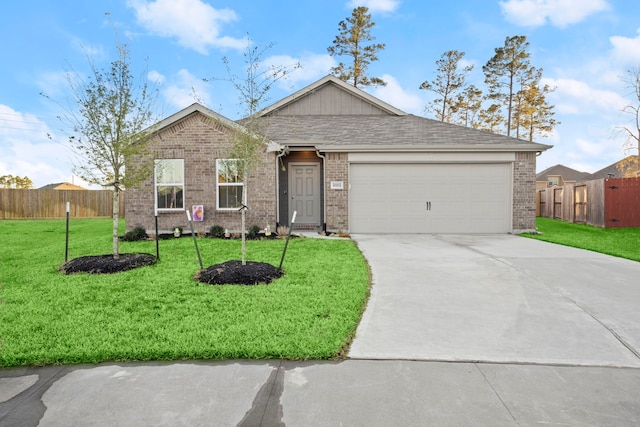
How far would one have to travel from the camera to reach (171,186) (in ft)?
38.3

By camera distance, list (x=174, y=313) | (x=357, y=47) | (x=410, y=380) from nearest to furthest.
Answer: (x=410, y=380), (x=174, y=313), (x=357, y=47)

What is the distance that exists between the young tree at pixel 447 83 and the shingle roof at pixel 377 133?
50.9 feet

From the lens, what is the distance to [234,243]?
10070mm

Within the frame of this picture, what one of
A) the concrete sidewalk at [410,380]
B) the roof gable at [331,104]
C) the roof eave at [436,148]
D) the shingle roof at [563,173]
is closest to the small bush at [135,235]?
the roof eave at [436,148]

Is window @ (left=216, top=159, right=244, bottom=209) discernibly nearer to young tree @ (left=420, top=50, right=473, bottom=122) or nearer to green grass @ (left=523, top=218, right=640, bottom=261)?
green grass @ (left=523, top=218, right=640, bottom=261)

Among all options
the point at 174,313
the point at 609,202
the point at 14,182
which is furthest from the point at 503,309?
the point at 14,182

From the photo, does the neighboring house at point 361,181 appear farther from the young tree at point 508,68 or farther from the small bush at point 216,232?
the young tree at point 508,68

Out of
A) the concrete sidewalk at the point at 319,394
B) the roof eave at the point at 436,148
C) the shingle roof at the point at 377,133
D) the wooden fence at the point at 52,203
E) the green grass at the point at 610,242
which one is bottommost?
the concrete sidewalk at the point at 319,394

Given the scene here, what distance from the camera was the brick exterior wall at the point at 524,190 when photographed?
11.9 m

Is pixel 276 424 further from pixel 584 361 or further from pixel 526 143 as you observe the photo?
pixel 526 143

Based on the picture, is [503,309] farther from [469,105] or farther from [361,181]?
[469,105]

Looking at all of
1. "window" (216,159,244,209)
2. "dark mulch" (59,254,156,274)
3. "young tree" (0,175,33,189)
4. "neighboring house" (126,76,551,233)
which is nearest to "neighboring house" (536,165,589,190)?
"neighboring house" (126,76,551,233)

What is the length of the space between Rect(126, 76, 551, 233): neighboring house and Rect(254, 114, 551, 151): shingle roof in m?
0.05

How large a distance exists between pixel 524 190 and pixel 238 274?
10349 mm
